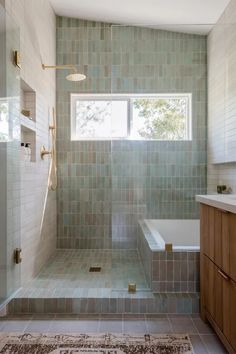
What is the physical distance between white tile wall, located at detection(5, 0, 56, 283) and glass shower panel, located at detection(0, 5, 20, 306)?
0.16 metres

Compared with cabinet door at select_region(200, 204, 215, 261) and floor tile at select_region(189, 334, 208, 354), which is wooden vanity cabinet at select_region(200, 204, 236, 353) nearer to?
cabinet door at select_region(200, 204, 215, 261)

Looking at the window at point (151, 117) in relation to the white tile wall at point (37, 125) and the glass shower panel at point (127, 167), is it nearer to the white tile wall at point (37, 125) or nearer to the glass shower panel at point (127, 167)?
the glass shower panel at point (127, 167)

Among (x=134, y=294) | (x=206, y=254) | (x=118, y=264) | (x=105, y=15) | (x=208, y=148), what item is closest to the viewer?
(x=206, y=254)

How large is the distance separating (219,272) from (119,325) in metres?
0.80

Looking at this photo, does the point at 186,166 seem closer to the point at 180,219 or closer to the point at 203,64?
the point at 180,219

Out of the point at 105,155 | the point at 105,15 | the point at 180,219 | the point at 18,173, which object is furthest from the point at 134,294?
the point at 105,15

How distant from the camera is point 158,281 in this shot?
7.20 feet

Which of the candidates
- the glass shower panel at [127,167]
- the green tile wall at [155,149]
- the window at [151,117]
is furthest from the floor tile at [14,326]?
the window at [151,117]

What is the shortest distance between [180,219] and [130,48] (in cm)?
189

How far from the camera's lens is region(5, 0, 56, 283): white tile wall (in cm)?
244

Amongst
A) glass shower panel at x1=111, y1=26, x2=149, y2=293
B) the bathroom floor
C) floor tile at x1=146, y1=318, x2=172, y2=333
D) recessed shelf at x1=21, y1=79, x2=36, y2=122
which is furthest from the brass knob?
recessed shelf at x1=21, y1=79, x2=36, y2=122

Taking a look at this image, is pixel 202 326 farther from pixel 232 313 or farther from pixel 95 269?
pixel 95 269

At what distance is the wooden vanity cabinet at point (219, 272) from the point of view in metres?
1.50

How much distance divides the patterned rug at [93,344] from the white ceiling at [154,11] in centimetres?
272
